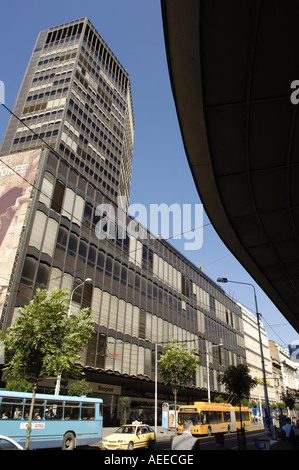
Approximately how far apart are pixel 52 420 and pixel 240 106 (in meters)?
16.9

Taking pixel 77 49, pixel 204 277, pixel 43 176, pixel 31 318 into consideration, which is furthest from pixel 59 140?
pixel 31 318

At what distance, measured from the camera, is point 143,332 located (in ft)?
126

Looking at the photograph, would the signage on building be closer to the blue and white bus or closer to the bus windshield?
the blue and white bus

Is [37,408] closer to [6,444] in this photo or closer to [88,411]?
[88,411]

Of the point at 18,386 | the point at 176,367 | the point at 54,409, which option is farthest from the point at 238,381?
the point at 18,386

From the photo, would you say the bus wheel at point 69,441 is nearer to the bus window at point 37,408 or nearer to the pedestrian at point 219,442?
the bus window at point 37,408

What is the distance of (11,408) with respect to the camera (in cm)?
1426

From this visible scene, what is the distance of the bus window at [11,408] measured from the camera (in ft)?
45.7

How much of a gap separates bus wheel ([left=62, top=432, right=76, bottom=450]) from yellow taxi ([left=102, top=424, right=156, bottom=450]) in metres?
2.11

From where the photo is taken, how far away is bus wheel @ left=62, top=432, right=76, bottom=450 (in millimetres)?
16203

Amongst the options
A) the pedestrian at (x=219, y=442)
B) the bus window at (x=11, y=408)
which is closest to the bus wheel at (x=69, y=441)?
the bus window at (x=11, y=408)

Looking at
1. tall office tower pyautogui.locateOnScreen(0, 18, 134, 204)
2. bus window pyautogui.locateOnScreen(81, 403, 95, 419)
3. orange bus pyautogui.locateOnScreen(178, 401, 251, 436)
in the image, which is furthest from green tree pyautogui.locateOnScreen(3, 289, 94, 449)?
tall office tower pyautogui.locateOnScreen(0, 18, 134, 204)

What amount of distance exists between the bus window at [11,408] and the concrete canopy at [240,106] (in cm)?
1229

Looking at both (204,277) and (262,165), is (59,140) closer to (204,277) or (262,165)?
(204,277)
